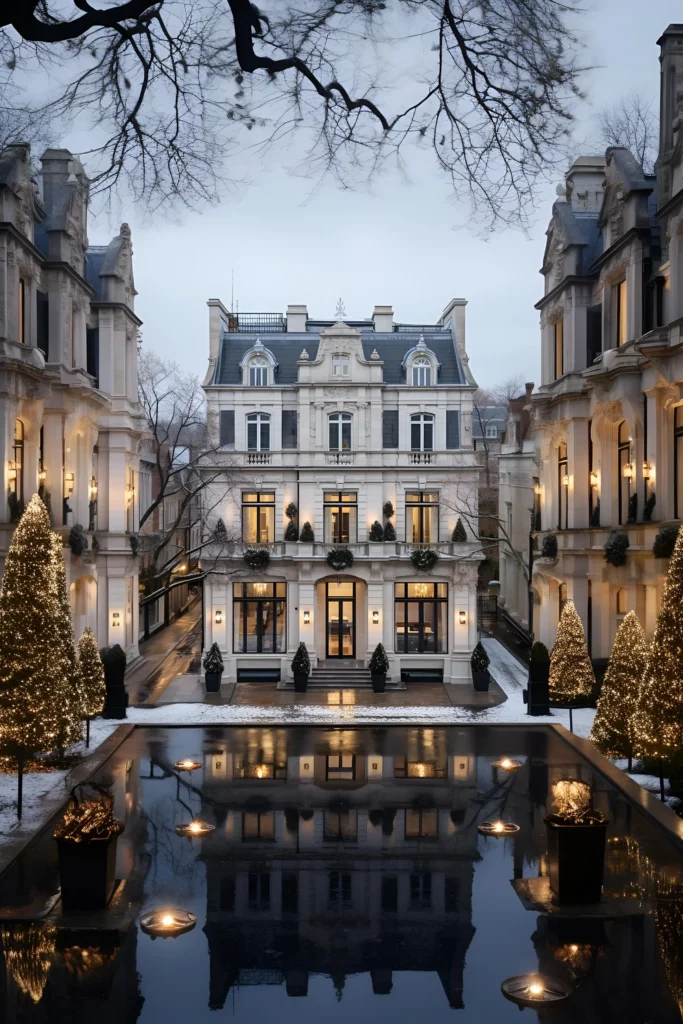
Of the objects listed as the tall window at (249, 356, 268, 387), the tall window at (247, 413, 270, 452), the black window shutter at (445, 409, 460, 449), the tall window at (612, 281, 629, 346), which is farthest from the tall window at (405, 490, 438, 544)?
the tall window at (612, 281, 629, 346)

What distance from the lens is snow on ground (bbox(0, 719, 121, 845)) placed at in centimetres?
1388

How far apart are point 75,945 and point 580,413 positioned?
22097 mm

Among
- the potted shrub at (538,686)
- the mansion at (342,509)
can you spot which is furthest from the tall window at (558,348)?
the potted shrub at (538,686)

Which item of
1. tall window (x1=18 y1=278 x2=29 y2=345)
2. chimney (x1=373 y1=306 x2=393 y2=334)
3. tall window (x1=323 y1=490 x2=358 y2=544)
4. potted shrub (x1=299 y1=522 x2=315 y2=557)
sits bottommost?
potted shrub (x1=299 y1=522 x2=315 y2=557)

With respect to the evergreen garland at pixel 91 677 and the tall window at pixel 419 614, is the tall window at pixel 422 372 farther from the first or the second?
the evergreen garland at pixel 91 677

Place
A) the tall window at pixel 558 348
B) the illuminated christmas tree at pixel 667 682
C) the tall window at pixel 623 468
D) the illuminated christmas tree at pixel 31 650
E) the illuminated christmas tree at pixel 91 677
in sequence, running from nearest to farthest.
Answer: the illuminated christmas tree at pixel 667 682
the illuminated christmas tree at pixel 31 650
the illuminated christmas tree at pixel 91 677
the tall window at pixel 623 468
the tall window at pixel 558 348

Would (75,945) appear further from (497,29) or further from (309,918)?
(497,29)

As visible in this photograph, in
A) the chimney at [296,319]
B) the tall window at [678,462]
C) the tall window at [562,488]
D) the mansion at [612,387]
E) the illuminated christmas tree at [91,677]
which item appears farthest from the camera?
the chimney at [296,319]

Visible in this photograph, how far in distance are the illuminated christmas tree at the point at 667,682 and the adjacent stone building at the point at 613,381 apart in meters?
5.99

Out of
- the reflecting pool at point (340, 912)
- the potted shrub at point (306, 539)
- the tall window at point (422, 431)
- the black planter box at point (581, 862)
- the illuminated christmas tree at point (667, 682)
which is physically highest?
the tall window at point (422, 431)

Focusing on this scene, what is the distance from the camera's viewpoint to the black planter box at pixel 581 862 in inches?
424

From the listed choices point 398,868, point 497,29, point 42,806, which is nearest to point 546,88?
point 497,29

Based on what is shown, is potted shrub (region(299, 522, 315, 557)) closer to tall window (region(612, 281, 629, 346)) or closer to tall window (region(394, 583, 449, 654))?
tall window (region(394, 583, 449, 654))

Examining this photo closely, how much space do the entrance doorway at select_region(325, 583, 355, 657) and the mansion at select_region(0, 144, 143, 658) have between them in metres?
Result: 7.63
